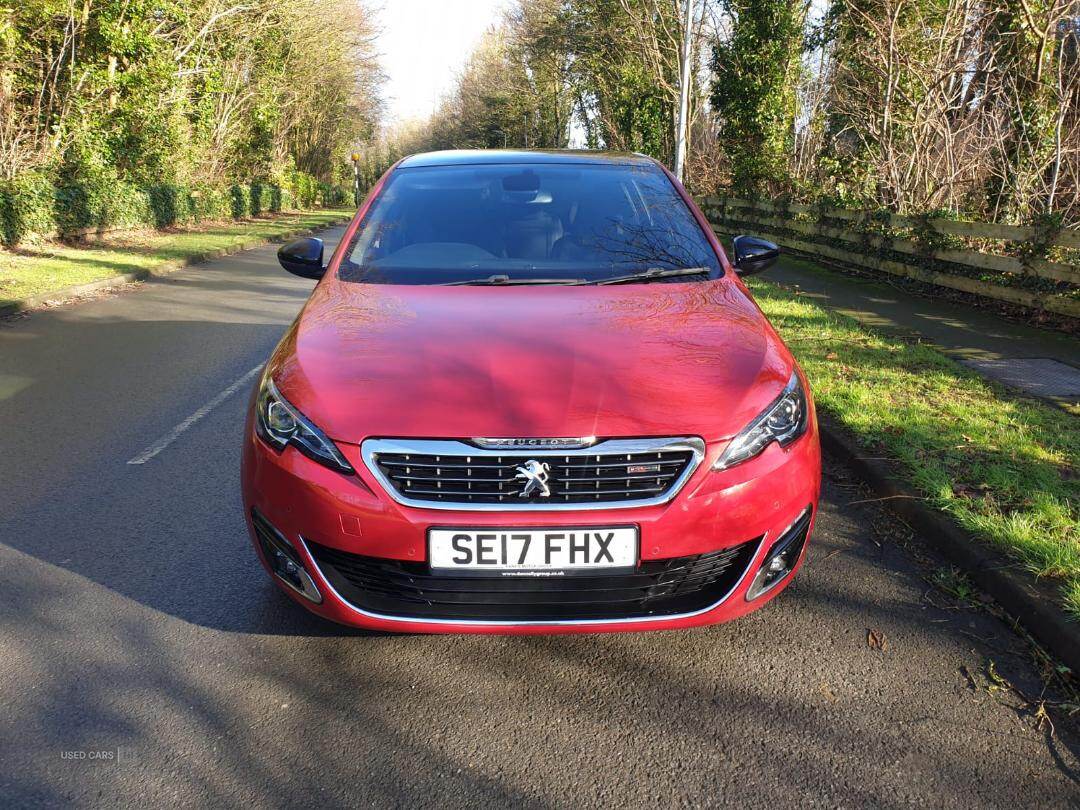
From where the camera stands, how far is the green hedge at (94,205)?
14922mm

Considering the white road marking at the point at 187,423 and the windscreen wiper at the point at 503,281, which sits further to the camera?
the white road marking at the point at 187,423

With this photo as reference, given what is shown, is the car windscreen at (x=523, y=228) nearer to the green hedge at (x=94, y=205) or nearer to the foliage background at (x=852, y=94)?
the foliage background at (x=852, y=94)

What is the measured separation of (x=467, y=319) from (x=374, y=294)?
0.52 meters

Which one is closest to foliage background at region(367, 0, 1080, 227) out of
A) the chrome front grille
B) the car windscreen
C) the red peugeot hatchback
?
the car windscreen

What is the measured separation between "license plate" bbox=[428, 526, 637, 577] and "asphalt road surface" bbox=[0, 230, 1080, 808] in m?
0.45

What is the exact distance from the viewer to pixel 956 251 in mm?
10375

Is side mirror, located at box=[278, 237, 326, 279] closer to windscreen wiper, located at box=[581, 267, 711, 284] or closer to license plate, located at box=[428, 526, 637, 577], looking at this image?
windscreen wiper, located at box=[581, 267, 711, 284]

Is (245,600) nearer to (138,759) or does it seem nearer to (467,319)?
(138,759)

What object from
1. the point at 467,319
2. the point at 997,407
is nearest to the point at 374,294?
the point at 467,319

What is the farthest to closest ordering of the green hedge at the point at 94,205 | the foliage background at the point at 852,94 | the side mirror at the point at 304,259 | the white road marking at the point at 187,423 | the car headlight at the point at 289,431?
the green hedge at the point at 94,205, the foliage background at the point at 852,94, the white road marking at the point at 187,423, the side mirror at the point at 304,259, the car headlight at the point at 289,431

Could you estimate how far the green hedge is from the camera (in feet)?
49.0

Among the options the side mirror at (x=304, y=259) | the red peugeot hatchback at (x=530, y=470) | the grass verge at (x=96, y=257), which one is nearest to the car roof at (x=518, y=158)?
the side mirror at (x=304, y=259)

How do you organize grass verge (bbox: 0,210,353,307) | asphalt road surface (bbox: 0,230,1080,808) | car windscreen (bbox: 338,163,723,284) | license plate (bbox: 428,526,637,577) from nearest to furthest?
asphalt road surface (bbox: 0,230,1080,808)
license plate (bbox: 428,526,637,577)
car windscreen (bbox: 338,163,723,284)
grass verge (bbox: 0,210,353,307)

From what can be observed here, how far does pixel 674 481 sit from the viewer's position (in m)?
2.49
